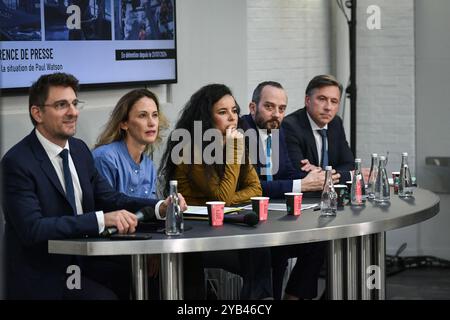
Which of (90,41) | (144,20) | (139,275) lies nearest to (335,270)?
(139,275)

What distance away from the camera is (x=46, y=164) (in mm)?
4062

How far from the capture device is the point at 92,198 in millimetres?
4332

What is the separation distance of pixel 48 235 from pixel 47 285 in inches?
8.4

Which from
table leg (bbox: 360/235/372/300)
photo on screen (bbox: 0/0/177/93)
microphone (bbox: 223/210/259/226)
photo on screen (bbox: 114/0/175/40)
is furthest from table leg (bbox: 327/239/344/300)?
photo on screen (bbox: 114/0/175/40)

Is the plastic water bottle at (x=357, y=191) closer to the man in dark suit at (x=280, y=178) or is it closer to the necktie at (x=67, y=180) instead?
the man in dark suit at (x=280, y=178)

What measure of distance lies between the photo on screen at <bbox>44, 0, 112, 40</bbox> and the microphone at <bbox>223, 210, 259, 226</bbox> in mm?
1415

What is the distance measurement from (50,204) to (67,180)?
0.14 metres

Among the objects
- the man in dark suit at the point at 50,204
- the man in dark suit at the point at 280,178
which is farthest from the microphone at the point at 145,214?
the man in dark suit at the point at 280,178

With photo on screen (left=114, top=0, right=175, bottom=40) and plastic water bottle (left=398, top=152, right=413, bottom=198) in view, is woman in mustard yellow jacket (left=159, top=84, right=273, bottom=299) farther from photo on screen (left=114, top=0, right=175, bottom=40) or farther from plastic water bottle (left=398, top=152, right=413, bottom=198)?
photo on screen (left=114, top=0, right=175, bottom=40)

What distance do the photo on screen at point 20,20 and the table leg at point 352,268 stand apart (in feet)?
5.79

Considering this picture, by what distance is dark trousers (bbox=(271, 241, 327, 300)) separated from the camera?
17.6ft


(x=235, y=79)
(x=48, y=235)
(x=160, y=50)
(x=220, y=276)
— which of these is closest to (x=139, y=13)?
(x=160, y=50)

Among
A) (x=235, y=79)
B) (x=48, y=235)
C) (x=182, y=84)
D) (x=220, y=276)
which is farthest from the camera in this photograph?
(x=235, y=79)

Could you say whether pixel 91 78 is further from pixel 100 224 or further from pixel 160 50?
pixel 100 224
